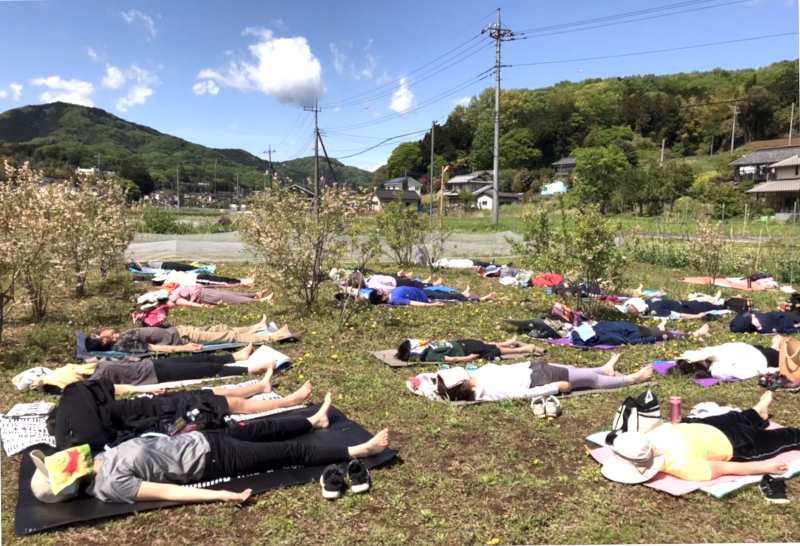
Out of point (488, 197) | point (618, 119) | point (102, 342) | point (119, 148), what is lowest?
point (102, 342)

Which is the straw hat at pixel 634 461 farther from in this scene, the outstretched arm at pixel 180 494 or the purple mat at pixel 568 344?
the purple mat at pixel 568 344

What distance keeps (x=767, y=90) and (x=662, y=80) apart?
24.0m

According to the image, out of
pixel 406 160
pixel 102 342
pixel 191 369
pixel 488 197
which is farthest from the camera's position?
pixel 406 160

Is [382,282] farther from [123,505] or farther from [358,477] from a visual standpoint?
[123,505]

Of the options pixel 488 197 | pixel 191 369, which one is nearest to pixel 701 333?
pixel 191 369

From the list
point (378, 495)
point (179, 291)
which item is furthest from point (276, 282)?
point (378, 495)

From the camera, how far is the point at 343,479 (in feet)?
13.0

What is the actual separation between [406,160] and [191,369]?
10087cm

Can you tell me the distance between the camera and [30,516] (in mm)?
3508

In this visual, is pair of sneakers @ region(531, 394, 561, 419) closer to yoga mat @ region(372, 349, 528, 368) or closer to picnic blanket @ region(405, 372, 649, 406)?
picnic blanket @ region(405, 372, 649, 406)

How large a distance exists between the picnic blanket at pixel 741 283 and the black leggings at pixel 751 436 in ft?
32.0

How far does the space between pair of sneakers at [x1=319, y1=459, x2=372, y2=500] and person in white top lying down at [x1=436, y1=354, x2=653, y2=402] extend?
177 cm

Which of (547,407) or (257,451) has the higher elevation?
(257,451)

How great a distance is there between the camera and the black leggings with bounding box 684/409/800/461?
13.7 ft
